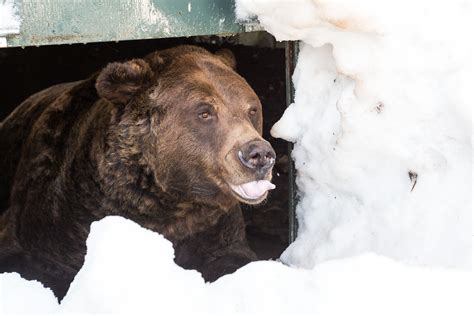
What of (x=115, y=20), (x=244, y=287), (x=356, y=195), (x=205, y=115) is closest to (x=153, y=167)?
(x=205, y=115)

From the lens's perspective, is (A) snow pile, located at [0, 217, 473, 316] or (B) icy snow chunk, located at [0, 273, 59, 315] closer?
(A) snow pile, located at [0, 217, 473, 316]

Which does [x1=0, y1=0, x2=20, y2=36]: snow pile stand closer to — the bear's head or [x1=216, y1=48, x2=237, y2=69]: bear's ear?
the bear's head

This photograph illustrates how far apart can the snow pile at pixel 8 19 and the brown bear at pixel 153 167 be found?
0.65 m

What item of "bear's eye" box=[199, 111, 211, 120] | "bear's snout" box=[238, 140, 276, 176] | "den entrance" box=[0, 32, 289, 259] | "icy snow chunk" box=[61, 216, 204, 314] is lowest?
"den entrance" box=[0, 32, 289, 259]

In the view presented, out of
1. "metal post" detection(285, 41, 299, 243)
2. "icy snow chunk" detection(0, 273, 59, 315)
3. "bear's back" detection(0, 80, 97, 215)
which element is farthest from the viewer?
"bear's back" detection(0, 80, 97, 215)

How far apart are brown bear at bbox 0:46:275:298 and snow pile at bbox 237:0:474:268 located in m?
0.46

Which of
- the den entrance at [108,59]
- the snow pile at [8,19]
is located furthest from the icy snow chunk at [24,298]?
the den entrance at [108,59]

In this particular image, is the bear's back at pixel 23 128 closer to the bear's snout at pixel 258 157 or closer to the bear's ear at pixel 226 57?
the bear's ear at pixel 226 57

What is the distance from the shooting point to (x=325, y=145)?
4.86 m

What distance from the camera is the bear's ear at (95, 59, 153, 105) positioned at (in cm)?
481

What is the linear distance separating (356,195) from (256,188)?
23.0 inches

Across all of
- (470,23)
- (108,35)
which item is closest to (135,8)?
(108,35)

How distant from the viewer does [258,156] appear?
4.41 m

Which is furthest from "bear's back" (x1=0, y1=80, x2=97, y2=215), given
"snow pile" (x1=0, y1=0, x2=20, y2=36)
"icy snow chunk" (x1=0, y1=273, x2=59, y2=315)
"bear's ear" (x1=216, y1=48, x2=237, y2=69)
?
"icy snow chunk" (x1=0, y1=273, x2=59, y2=315)
